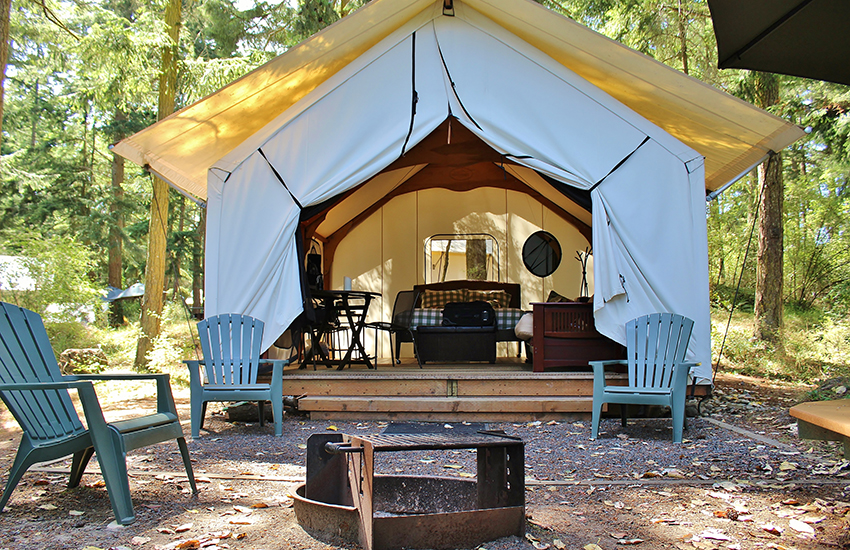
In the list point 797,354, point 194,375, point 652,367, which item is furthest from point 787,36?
point 797,354

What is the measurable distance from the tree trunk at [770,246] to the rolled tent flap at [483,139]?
4.36m

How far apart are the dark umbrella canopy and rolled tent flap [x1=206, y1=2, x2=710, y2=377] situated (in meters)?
2.36

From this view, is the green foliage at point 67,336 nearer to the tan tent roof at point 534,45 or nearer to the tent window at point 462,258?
the tan tent roof at point 534,45

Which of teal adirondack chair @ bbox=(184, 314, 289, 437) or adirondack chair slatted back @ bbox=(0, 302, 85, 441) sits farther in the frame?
teal adirondack chair @ bbox=(184, 314, 289, 437)

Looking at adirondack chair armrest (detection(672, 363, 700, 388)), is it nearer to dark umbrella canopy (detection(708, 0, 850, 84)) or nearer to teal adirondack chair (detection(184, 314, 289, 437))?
dark umbrella canopy (detection(708, 0, 850, 84))

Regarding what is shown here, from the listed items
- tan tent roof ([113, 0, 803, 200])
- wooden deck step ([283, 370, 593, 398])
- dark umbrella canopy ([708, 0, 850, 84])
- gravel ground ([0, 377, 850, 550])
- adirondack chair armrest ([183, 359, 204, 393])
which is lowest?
gravel ground ([0, 377, 850, 550])

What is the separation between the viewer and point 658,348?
177 inches

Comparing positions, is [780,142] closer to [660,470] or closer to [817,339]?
[660,470]

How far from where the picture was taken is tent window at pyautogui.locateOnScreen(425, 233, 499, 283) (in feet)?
29.1

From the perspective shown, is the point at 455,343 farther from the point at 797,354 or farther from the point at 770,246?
the point at 770,246

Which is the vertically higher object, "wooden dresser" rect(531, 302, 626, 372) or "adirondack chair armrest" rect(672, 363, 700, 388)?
"wooden dresser" rect(531, 302, 626, 372)

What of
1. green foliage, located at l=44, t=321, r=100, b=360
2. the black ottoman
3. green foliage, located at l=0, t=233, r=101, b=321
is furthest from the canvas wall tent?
green foliage, located at l=44, t=321, r=100, b=360

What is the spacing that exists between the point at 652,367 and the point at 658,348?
0.49 ft

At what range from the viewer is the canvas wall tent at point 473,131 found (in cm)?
513
